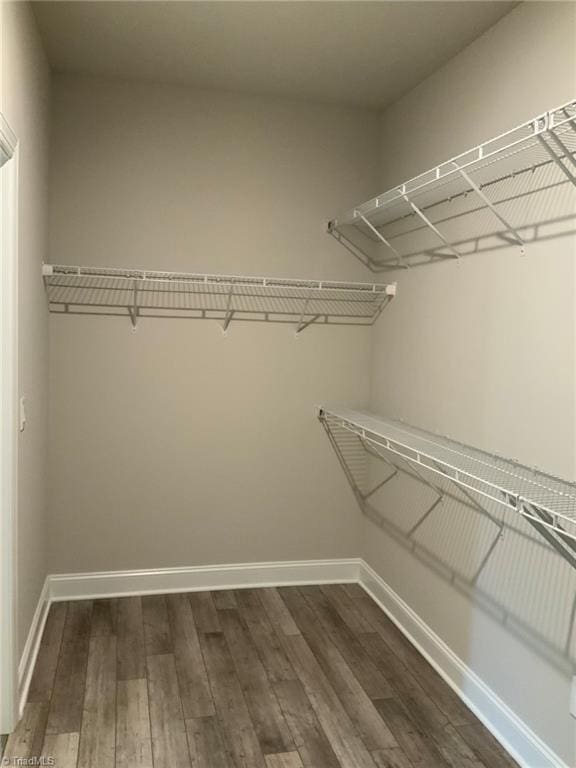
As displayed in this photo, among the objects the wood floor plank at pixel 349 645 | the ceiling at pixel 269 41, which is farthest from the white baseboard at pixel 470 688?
the ceiling at pixel 269 41

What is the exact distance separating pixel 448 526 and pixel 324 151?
193cm

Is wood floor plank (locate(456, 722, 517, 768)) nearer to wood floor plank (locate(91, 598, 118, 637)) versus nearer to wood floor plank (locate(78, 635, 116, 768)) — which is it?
wood floor plank (locate(78, 635, 116, 768))

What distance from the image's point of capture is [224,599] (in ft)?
10.5

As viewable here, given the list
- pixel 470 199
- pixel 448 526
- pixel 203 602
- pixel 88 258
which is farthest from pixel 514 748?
pixel 88 258

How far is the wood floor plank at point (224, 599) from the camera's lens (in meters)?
3.12

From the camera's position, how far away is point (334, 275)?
336cm

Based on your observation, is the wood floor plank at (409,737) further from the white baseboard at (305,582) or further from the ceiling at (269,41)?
the ceiling at (269,41)

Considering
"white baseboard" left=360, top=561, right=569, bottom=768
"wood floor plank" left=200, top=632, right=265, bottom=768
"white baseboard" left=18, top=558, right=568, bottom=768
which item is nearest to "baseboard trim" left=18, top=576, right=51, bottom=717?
"white baseboard" left=18, top=558, right=568, bottom=768

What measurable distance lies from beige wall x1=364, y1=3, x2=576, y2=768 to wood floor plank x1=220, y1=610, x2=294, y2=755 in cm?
73

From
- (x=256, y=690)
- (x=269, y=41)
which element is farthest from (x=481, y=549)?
(x=269, y=41)

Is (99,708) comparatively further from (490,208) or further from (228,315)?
(490,208)

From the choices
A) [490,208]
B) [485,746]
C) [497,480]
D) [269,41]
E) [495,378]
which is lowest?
[485,746]

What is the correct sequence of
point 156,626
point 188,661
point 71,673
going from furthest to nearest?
point 156,626 < point 188,661 < point 71,673

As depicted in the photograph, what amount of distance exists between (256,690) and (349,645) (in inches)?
20.6
